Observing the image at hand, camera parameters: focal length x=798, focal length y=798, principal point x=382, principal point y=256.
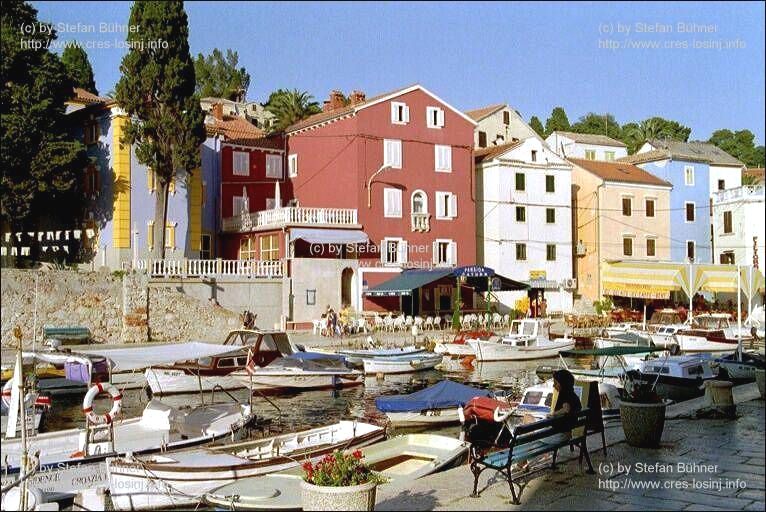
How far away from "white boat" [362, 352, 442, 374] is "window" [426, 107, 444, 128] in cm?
1901

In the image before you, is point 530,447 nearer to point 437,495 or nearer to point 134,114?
point 437,495

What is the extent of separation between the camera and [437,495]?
941 cm

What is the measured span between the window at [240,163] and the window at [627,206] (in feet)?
84.3

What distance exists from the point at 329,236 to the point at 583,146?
28.7m

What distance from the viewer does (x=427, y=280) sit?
40500 mm

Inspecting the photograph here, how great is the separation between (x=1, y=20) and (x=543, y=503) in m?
34.1

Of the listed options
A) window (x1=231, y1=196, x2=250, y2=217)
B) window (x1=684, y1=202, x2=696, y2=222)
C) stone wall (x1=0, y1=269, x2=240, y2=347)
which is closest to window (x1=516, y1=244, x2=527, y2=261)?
window (x1=684, y1=202, x2=696, y2=222)

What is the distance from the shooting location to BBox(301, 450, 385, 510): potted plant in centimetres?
816

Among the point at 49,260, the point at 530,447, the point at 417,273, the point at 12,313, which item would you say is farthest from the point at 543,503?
the point at 49,260

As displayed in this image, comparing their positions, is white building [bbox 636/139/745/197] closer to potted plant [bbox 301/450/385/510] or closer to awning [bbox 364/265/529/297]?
awning [bbox 364/265/529/297]

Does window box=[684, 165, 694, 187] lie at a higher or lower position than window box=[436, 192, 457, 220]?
higher

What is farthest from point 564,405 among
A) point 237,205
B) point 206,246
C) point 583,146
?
point 583,146

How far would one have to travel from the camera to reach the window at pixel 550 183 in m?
51.5

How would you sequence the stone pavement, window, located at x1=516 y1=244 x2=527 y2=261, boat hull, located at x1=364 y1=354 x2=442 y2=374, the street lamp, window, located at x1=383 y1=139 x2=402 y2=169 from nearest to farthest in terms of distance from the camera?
the stone pavement, boat hull, located at x1=364 y1=354 x2=442 y2=374, the street lamp, window, located at x1=383 y1=139 x2=402 y2=169, window, located at x1=516 y1=244 x2=527 y2=261
